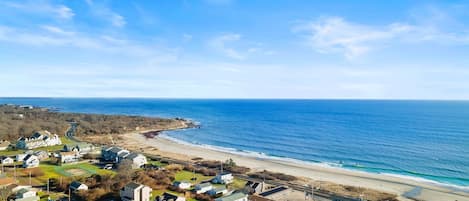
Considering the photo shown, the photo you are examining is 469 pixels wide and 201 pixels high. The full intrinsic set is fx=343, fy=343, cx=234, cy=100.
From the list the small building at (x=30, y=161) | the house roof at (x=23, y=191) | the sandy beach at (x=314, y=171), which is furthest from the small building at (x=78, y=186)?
the sandy beach at (x=314, y=171)

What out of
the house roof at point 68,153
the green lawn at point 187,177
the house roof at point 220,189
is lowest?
the green lawn at point 187,177

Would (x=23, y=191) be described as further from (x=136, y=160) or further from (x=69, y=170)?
(x=136, y=160)

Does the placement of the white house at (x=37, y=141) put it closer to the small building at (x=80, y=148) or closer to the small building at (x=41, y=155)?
the small building at (x=80, y=148)

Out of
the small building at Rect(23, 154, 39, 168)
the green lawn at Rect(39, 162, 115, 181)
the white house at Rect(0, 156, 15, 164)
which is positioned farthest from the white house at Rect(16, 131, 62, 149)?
the green lawn at Rect(39, 162, 115, 181)

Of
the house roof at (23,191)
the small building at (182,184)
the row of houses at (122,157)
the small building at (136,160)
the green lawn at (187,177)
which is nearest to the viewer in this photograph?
the house roof at (23,191)

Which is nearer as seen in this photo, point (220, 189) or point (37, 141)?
point (220, 189)

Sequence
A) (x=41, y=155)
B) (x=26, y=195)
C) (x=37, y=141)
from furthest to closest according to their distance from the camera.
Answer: (x=37, y=141) < (x=41, y=155) < (x=26, y=195)

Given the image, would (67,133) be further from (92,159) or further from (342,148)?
(342,148)

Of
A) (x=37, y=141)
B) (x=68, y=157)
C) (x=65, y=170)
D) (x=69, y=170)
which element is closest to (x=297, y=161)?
(x=69, y=170)
